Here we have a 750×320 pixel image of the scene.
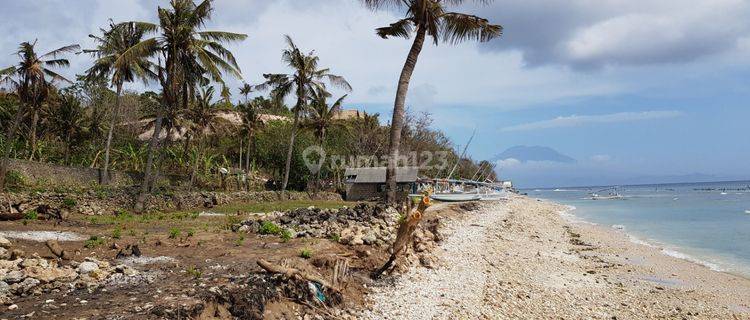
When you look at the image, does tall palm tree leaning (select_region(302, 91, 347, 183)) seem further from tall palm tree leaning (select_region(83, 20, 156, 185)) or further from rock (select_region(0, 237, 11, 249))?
rock (select_region(0, 237, 11, 249))

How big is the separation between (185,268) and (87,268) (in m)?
1.60

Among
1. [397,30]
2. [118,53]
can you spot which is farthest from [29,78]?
[397,30]

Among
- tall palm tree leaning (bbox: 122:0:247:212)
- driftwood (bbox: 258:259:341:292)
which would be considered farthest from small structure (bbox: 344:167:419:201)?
driftwood (bbox: 258:259:341:292)

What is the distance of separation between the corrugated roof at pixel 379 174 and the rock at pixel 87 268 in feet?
105

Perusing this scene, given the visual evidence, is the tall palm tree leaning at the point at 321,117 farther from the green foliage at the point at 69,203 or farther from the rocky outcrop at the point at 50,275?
the rocky outcrop at the point at 50,275

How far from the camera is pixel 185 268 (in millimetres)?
8844

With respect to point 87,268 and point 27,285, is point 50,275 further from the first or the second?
point 87,268

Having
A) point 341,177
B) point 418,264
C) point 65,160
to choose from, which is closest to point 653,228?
point 418,264

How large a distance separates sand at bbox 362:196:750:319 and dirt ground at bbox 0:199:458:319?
1.14m

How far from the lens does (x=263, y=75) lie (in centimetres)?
3450

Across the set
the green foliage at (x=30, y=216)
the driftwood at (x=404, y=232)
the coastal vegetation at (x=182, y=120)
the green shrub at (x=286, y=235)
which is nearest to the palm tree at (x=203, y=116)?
the coastal vegetation at (x=182, y=120)

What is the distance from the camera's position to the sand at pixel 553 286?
9.48 meters

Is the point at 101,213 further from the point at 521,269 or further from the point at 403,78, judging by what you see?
the point at 521,269

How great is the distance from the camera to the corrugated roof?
1569 inches
